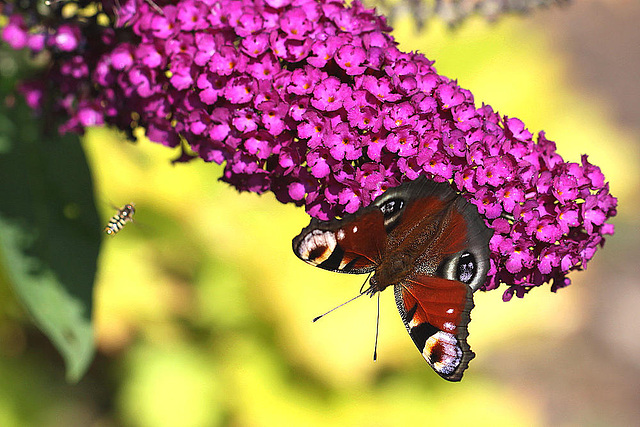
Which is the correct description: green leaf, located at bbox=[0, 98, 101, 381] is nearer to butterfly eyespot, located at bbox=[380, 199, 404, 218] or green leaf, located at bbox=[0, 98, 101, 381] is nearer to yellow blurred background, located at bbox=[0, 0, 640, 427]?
yellow blurred background, located at bbox=[0, 0, 640, 427]

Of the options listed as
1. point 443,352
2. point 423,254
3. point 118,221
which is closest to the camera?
point 443,352

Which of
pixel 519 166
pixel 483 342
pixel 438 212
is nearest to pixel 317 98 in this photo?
pixel 438 212

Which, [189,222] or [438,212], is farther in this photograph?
[189,222]

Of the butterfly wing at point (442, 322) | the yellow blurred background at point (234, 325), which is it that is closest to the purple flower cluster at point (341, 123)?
the butterfly wing at point (442, 322)

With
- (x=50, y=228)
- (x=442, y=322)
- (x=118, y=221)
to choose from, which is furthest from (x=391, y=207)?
(x=50, y=228)

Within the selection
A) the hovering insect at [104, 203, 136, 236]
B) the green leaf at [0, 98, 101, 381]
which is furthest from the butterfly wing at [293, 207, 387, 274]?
the green leaf at [0, 98, 101, 381]

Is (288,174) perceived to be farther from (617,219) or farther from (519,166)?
(617,219)

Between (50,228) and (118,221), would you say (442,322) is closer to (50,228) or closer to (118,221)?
(118,221)
